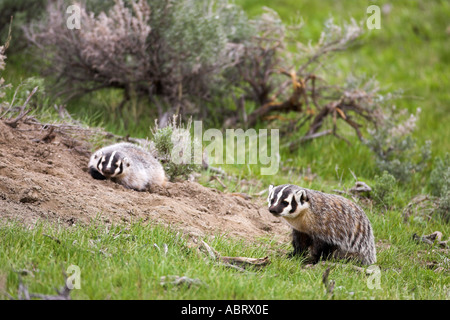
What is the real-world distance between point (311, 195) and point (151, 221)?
1307 millimetres

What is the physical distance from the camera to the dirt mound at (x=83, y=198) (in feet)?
13.4

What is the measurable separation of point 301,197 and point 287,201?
0.54 ft

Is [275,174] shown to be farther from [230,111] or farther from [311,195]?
[311,195]

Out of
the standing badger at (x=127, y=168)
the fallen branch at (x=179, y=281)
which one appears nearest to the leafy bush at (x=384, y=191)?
the standing badger at (x=127, y=168)

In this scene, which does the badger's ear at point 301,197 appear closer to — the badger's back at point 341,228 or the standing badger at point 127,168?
the badger's back at point 341,228

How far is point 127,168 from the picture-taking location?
202 inches

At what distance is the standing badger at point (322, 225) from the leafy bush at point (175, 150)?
4.26 ft

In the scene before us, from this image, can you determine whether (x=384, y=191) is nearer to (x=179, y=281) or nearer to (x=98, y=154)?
(x=98, y=154)

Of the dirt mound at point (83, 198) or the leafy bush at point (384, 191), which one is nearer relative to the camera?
the dirt mound at point (83, 198)

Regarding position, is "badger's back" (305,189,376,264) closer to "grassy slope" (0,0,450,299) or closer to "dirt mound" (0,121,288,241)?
"grassy slope" (0,0,450,299)

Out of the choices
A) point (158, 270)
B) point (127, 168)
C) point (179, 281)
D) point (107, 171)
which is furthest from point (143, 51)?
point (179, 281)

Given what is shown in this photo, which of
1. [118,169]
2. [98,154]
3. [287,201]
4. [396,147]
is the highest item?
[396,147]

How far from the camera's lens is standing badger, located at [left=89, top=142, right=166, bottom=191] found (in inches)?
198

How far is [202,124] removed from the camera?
24.5ft
